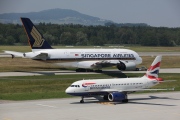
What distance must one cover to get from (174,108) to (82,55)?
3644cm

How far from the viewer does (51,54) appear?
7619 centimetres

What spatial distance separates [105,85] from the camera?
161 ft

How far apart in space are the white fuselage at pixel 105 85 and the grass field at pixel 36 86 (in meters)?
6.23

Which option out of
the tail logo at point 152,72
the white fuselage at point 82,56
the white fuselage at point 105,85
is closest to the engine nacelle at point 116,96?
the white fuselage at point 105,85

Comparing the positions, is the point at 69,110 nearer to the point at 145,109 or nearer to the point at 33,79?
the point at 145,109

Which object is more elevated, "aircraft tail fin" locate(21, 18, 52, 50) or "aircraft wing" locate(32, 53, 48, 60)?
"aircraft tail fin" locate(21, 18, 52, 50)

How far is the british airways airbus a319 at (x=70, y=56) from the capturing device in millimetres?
76312

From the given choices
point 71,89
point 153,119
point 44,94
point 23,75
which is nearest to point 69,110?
point 71,89

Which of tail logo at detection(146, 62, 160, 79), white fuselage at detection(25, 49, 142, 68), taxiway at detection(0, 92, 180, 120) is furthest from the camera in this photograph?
white fuselage at detection(25, 49, 142, 68)

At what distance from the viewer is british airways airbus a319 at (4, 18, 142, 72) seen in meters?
76.3

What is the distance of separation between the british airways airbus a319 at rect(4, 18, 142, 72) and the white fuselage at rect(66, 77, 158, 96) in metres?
25.0

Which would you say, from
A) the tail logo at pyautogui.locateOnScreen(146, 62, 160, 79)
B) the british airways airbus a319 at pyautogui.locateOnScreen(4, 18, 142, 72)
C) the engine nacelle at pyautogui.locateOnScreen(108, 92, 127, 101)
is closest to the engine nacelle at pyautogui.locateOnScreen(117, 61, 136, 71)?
the british airways airbus a319 at pyautogui.locateOnScreen(4, 18, 142, 72)

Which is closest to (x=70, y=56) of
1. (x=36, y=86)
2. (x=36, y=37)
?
(x=36, y=37)

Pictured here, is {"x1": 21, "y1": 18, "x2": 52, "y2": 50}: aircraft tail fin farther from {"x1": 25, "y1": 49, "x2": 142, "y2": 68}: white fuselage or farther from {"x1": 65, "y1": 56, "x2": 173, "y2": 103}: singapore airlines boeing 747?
{"x1": 65, "y1": 56, "x2": 173, "y2": 103}: singapore airlines boeing 747
